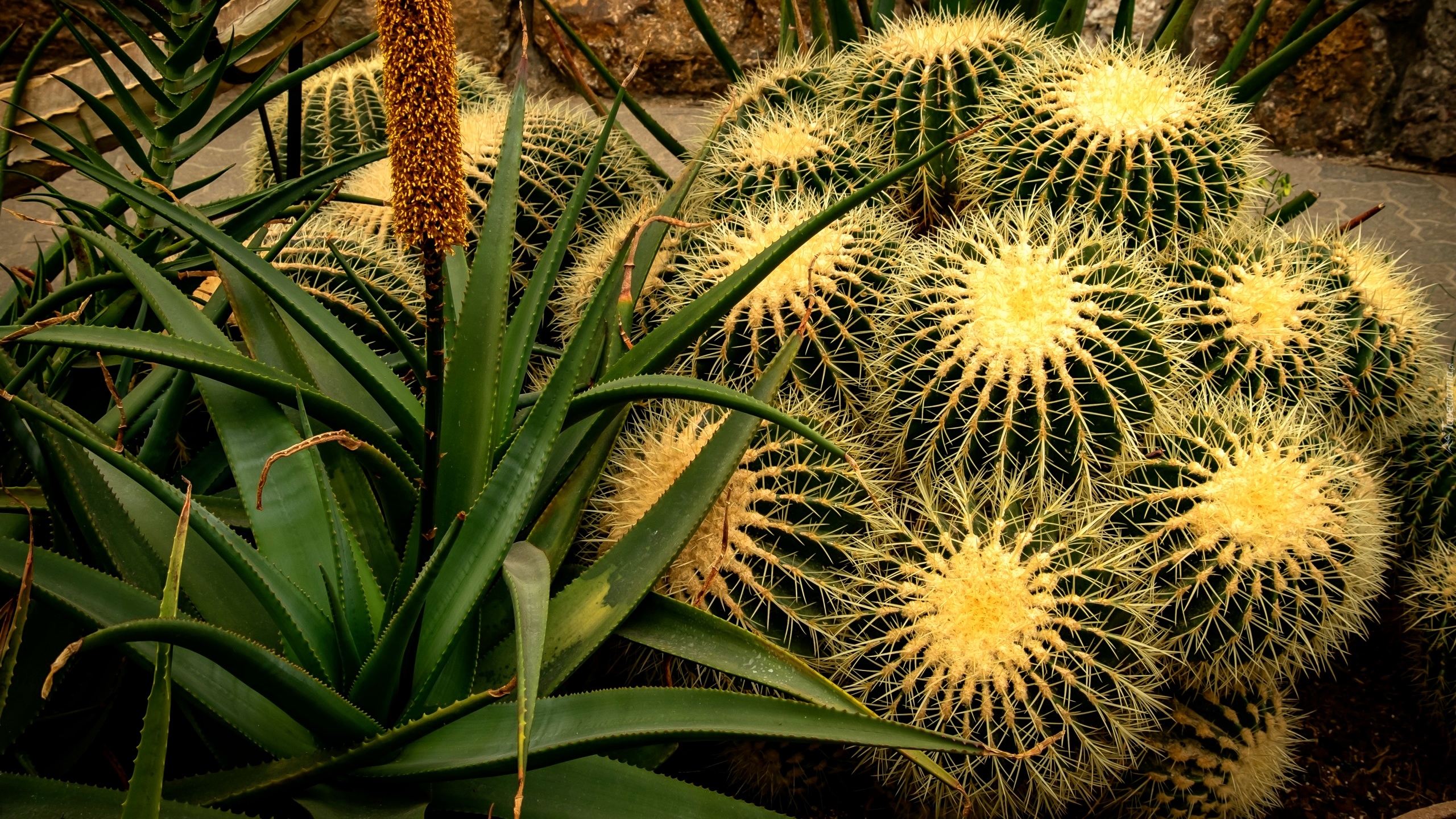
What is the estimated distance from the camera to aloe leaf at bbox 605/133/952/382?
1.06 m

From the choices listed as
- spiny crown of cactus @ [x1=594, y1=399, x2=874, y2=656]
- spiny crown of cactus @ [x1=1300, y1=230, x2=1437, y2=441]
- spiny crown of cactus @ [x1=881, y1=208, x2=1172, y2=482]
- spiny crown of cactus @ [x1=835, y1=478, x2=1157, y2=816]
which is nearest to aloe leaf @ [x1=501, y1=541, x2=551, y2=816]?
spiny crown of cactus @ [x1=594, y1=399, x2=874, y2=656]

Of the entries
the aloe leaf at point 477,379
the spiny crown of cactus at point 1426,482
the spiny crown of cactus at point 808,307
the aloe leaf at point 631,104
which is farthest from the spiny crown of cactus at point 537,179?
the spiny crown of cactus at point 1426,482

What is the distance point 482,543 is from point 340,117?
1809 mm

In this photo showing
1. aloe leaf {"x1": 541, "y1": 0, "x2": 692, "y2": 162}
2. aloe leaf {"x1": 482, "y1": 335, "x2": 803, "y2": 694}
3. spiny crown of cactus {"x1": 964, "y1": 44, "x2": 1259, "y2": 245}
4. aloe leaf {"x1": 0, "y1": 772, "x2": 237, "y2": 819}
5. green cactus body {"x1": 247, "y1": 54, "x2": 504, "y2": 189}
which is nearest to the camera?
aloe leaf {"x1": 0, "y1": 772, "x2": 237, "y2": 819}

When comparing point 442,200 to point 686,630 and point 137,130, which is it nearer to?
point 686,630

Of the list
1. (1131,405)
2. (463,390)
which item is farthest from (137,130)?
(1131,405)

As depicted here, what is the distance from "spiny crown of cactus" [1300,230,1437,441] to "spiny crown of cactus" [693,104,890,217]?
839 millimetres

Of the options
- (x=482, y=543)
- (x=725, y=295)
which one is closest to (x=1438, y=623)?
(x=725, y=295)

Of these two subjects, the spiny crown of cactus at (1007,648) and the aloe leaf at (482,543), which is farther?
the spiny crown of cactus at (1007,648)

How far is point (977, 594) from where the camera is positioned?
125 cm

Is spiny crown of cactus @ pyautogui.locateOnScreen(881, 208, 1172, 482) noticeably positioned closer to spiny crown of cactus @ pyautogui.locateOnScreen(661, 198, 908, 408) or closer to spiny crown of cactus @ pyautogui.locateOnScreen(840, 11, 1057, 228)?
spiny crown of cactus @ pyautogui.locateOnScreen(661, 198, 908, 408)

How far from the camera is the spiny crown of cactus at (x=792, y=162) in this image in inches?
70.0

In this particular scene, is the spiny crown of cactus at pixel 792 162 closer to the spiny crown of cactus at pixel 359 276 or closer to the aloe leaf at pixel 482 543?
the spiny crown of cactus at pixel 359 276

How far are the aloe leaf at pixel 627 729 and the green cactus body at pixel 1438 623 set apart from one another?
1077 mm
